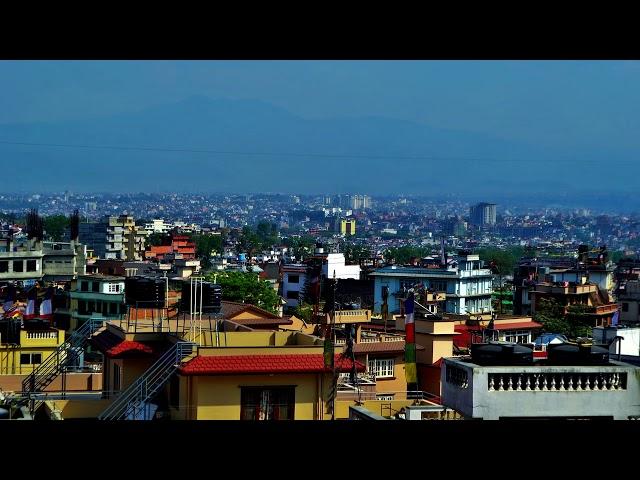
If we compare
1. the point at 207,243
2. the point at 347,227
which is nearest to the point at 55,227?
the point at 207,243

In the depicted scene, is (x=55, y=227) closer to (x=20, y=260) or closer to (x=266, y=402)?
(x=20, y=260)

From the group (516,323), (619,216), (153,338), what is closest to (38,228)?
(516,323)

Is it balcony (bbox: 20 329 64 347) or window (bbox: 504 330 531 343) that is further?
window (bbox: 504 330 531 343)

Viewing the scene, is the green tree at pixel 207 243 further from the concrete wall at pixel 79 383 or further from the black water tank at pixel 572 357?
the black water tank at pixel 572 357

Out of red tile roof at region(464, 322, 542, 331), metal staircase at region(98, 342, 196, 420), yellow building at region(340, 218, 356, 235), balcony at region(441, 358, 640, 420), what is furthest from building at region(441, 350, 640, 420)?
yellow building at region(340, 218, 356, 235)

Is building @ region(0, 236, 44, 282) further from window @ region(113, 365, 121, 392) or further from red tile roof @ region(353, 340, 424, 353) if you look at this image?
window @ region(113, 365, 121, 392)

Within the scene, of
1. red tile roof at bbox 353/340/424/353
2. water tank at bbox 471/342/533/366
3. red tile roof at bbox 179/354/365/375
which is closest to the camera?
water tank at bbox 471/342/533/366
